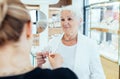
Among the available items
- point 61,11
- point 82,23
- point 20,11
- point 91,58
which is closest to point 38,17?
point 61,11

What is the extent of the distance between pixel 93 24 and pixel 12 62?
91 centimetres

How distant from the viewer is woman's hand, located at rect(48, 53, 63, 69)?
5.22 feet

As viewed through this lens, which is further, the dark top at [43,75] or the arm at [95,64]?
the arm at [95,64]

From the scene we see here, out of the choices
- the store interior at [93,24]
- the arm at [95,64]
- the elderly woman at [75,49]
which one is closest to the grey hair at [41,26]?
the store interior at [93,24]

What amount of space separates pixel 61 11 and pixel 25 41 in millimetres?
612

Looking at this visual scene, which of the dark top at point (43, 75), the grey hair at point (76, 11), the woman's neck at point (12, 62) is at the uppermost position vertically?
the grey hair at point (76, 11)

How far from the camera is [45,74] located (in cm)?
115

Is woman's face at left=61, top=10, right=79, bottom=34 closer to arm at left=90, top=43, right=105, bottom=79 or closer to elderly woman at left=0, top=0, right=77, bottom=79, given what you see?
arm at left=90, top=43, right=105, bottom=79

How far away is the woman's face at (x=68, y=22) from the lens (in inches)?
67.1

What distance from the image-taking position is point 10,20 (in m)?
1.08

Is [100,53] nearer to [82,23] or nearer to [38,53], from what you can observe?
[82,23]

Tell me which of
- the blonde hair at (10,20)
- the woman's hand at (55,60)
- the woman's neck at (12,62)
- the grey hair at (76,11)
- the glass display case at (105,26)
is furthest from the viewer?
the glass display case at (105,26)

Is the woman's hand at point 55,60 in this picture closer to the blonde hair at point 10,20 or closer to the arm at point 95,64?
the arm at point 95,64

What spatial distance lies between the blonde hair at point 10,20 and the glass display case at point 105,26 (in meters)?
0.79
